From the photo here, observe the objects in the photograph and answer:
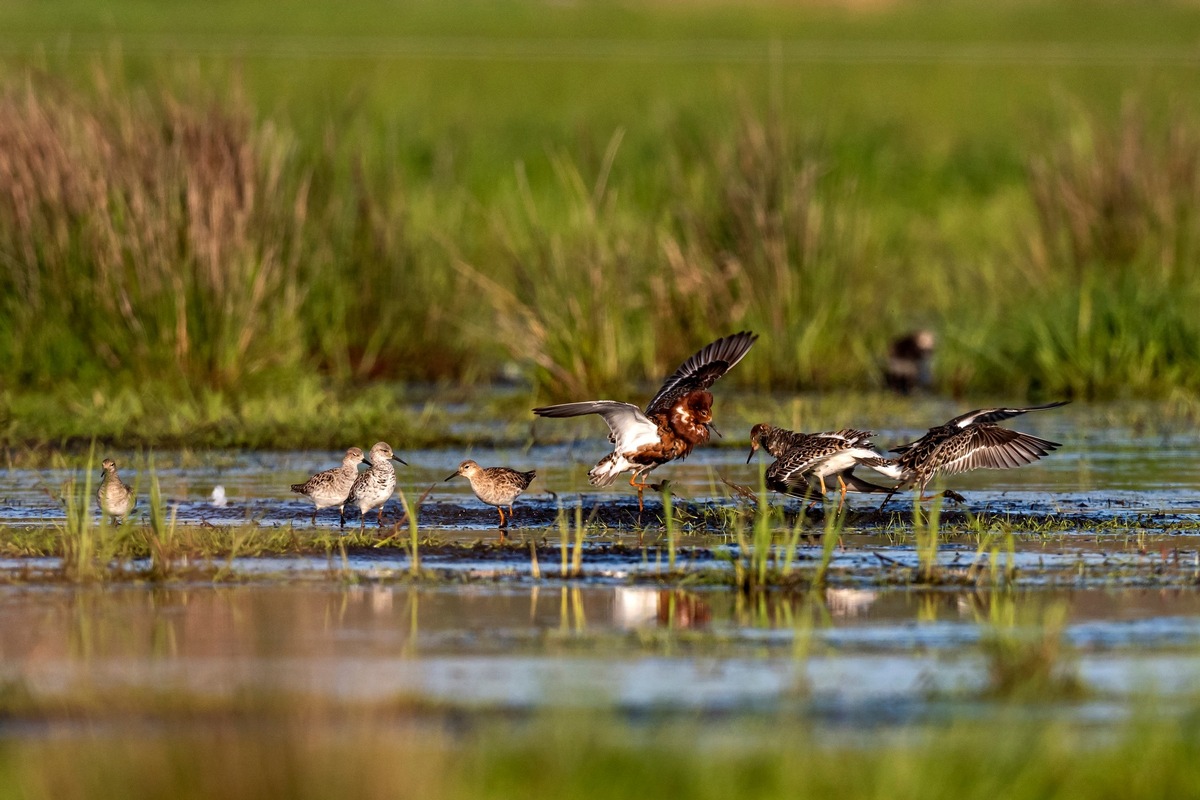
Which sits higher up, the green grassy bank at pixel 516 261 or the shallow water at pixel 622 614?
the green grassy bank at pixel 516 261

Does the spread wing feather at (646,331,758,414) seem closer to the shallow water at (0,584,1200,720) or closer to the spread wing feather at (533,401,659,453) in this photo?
the spread wing feather at (533,401,659,453)

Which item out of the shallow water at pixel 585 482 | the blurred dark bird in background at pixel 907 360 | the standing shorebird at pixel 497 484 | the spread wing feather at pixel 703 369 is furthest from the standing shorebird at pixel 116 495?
the blurred dark bird in background at pixel 907 360

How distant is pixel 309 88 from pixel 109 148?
34.4 metres

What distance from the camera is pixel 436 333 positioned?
18.2 m

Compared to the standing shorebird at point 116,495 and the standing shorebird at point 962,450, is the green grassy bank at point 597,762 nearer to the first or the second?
the standing shorebird at point 116,495

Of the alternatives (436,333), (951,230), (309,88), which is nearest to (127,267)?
(436,333)

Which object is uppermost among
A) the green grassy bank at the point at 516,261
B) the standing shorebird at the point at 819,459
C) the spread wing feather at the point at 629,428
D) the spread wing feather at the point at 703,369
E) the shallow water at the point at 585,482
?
the green grassy bank at the point at 516,261

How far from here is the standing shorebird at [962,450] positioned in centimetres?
1102

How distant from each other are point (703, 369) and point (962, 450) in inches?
59.6

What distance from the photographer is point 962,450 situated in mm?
11211

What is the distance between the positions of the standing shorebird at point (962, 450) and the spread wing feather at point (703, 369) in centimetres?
107

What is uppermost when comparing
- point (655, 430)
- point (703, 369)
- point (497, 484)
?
point (703, 369)

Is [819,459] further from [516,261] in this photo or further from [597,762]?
[516,261]

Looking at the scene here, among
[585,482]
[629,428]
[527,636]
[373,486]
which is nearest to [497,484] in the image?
[373,486]
